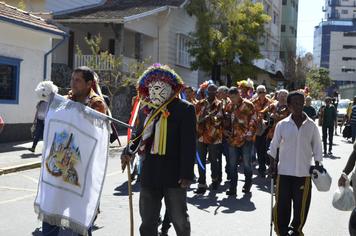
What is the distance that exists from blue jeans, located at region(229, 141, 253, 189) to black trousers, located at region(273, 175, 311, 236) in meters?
3.27

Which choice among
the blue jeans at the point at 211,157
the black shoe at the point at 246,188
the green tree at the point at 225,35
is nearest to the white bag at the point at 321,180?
the blue jeans at the point at 211,157

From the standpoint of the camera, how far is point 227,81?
3434 cm

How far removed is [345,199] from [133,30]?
22980 millimetres

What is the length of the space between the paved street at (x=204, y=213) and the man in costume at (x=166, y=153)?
1.90 m

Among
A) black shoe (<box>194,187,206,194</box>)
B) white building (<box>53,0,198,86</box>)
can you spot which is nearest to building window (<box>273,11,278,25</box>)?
white building (<box>53,0,198,86</box>)

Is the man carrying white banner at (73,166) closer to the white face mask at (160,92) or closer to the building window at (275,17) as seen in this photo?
the white face mask at (160,92)

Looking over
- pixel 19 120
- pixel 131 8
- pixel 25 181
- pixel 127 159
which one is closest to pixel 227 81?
pixel 131 8

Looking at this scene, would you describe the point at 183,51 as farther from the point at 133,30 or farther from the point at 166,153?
the point at 166,153

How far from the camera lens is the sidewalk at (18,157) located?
1173 cm

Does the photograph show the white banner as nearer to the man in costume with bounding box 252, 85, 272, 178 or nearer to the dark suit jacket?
the dark suit jacket

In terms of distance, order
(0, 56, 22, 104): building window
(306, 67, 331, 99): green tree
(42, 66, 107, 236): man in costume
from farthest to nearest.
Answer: (306, 67, 331, 99): green tree, (0, 56, 22, 104): building window, (42, 66, 107, 236): man in costume

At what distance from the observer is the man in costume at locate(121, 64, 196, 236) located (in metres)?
4.75

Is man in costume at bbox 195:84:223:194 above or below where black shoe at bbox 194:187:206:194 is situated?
above

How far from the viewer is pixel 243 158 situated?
9734 mm
